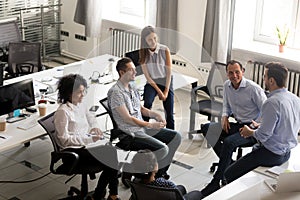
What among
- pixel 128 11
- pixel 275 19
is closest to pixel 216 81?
pixel 275 19

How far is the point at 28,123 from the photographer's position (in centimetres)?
502

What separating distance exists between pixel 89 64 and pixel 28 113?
5.61ft

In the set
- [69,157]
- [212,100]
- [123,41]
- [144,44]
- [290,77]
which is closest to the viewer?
[69,157]

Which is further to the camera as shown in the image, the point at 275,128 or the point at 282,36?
the point at 282,36

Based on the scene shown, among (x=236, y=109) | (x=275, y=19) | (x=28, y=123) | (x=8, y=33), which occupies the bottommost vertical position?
(x=28, y=123)

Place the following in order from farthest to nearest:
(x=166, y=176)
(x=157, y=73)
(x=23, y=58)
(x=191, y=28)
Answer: (x=191, y=28)
(x=23, y=58)
(x=157, y=73)
(x=166, y=176)

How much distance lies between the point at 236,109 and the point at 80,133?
5.25 ft

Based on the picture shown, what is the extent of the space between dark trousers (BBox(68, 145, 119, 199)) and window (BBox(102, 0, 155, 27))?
3.71m

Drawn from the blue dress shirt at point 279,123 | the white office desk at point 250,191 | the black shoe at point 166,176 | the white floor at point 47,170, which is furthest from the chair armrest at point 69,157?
the blue dress shirt at point 279,123

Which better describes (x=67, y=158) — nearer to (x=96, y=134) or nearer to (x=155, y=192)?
(x=96, y=134)

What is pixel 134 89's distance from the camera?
16.7 ft

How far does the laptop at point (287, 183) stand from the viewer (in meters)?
3.86

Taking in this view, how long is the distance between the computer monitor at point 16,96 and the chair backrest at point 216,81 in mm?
2202

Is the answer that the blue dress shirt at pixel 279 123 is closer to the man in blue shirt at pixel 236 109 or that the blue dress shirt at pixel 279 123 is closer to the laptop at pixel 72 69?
the man in blue shirt at pixel 236 109
